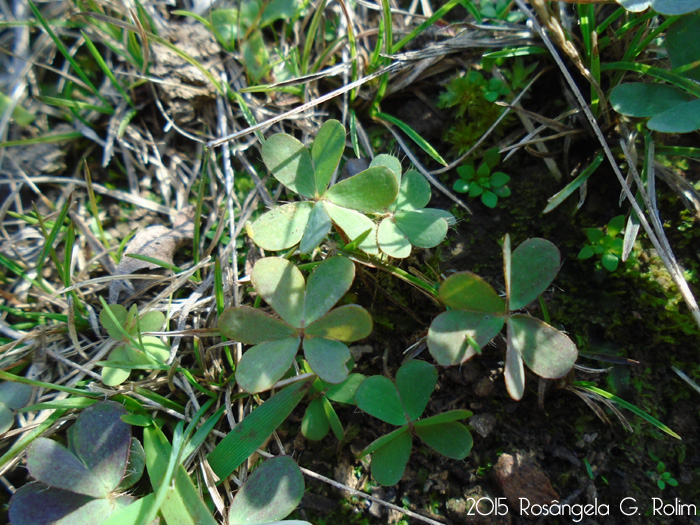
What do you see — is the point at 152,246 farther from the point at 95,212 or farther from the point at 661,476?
the point at 661,476

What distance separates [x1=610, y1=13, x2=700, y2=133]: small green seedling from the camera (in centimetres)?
136

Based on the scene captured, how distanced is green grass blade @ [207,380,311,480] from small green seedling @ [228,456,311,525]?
79 mm

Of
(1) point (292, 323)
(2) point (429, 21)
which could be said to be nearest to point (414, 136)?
(2) point (429, 21)

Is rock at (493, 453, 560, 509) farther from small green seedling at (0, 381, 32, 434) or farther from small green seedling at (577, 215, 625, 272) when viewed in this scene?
small green seedling at (0, 381, 32, 434)

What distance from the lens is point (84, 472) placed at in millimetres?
1390

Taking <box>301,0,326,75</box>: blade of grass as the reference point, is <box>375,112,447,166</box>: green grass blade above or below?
below

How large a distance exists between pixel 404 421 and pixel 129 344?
3.41 ft

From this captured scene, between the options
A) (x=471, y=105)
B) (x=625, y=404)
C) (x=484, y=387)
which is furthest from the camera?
(x=471, y=105)

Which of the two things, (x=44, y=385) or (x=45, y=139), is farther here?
(x=45, y=139)

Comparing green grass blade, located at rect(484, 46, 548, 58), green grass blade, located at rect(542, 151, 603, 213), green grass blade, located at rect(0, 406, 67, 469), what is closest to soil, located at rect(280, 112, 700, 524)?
green grass blade, located at rect(542, 151, 603, 213)

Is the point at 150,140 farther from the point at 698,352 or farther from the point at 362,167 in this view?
the point at 698,352

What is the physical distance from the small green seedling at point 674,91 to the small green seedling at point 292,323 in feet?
3.63

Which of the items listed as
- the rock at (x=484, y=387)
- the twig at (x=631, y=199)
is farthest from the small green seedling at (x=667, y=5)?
the rock at (x=484, y=387)

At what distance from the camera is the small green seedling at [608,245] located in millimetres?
1544
